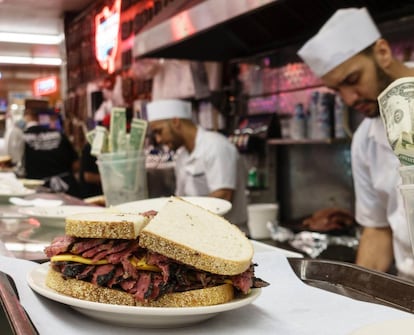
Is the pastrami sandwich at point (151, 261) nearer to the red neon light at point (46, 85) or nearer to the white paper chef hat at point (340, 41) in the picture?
the white paper chef hat at point (340, 41)

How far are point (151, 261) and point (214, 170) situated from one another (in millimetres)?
2759

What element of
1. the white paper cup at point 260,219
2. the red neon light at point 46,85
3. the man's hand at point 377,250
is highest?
the red neon light at point 46,85

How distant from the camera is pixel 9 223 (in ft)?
7.07

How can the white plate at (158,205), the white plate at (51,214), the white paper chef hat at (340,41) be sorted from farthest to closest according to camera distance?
1. the white paper chef hat at (340,41)
2. the white plate at (51,214)
3. the white plate at (158,205)

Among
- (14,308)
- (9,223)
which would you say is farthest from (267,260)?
(9,223)

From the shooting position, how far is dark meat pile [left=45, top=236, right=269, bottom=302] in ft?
2.89

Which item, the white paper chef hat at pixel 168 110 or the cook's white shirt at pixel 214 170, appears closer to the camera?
the cook's white shirt at pixel 214 170

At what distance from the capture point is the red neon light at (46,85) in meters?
17.9

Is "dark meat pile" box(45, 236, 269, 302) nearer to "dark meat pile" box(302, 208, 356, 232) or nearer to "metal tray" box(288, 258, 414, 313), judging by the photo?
"metal tray" box(288, 258, 414, 313)

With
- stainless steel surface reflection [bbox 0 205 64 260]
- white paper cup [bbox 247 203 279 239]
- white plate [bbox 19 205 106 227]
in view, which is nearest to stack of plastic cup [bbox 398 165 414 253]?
stainless steel surface reflection [bbox 0 205 64 260]

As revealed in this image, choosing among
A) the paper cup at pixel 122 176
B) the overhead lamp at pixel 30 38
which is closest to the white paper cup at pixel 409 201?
the paper cup at pixel 122 176

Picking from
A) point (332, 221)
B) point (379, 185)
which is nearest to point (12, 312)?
point (379, 185)

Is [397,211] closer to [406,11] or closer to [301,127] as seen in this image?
[406,11]

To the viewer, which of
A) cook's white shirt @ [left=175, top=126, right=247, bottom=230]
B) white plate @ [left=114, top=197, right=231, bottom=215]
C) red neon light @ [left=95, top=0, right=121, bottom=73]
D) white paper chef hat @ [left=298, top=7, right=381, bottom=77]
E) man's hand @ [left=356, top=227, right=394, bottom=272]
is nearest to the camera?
white plate @ [left=114, top=197, right=231, bottom=215]
